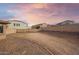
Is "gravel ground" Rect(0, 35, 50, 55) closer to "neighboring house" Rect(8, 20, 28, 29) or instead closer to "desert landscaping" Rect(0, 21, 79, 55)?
"desert landscaping" Rect(0, 21, 79, 55)

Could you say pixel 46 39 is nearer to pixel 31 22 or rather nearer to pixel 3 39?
pixel 31 22

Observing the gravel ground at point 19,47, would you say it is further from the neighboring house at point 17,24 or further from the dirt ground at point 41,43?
the neighboring house at point 17,24

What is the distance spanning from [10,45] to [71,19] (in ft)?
2.34

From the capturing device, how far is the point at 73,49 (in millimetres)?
1661

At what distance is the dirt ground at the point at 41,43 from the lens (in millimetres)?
1661

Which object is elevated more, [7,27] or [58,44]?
[7,27]

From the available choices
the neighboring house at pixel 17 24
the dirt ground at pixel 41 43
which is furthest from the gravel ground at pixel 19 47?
the neighboring house at pixel 17 24

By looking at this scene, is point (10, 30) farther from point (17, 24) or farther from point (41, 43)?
point (41, 43)

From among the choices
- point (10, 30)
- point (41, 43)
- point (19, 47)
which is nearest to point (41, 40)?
point (41, 43)

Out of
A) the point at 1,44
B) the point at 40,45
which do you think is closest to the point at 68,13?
the point at 40,45

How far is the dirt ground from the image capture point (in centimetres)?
166

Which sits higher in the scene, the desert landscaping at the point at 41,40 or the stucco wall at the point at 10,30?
the stucco wall at the point at 10,30
